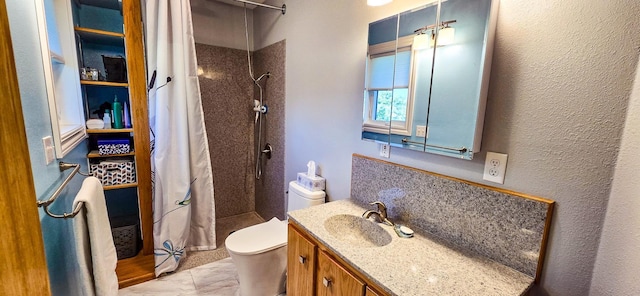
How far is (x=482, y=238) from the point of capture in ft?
3.58

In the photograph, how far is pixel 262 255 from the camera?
5.53 ft

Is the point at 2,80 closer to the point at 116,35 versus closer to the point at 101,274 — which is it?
the point at 101,274

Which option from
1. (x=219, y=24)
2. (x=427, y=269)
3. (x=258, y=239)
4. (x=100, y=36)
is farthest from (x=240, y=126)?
(x=427, y=269)

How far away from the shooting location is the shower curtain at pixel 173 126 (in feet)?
6.42

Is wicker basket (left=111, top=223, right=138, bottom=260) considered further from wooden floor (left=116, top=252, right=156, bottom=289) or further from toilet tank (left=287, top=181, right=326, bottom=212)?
toilet tank (left=287, top=181, right=326, bottom=212)

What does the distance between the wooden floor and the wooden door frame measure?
163cm

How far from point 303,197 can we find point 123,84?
165cm

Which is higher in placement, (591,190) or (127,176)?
(591,190)

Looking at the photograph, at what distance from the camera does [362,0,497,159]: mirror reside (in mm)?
1048

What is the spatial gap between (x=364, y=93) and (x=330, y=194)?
0.79 m

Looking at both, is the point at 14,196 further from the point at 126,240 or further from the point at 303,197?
A: the point at 126,240

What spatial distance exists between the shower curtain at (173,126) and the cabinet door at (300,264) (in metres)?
1.19

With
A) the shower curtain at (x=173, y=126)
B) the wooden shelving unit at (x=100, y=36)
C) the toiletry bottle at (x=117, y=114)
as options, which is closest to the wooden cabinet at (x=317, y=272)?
the shower curtain at (x=173, y=126)

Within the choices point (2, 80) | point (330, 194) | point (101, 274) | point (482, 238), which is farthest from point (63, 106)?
point (482, 238)
